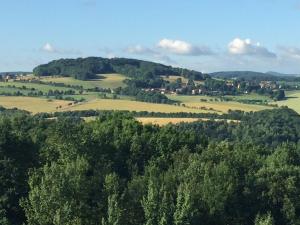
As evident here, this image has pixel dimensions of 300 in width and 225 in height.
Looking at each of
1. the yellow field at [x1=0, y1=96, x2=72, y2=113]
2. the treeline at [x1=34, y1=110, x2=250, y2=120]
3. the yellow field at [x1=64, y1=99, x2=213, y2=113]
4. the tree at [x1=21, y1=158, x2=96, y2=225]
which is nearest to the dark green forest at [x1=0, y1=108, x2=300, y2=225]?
the tree at [x1=21, y1=158, x2=96, y2=225]

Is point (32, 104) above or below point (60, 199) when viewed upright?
below

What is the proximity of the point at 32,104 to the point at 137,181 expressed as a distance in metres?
124

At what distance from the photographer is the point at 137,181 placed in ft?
194

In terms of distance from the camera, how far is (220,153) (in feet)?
237

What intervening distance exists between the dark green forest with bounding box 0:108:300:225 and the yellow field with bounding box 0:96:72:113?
86.8m

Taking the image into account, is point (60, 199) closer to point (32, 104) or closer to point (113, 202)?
point (113, 202)

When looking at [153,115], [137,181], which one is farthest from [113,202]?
[153,115]

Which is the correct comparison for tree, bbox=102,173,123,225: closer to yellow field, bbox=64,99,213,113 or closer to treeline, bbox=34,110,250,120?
treeline, bbox=34,110,250,120

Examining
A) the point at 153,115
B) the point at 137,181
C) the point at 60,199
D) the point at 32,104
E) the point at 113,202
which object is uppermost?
the point at 137,181

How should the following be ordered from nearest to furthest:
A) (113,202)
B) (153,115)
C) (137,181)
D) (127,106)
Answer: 1. (113,202)
2. (137,181)
3. (153,115)
4. (127,106)

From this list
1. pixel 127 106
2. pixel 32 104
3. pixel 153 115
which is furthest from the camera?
pixel 127 106

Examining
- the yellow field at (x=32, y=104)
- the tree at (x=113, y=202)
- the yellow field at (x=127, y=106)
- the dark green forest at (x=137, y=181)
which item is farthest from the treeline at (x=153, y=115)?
the tree at (x=113, y=202)

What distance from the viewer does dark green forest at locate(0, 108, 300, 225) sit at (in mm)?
52500

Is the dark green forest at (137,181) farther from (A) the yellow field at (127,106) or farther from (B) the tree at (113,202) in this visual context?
(A) the yellow field at (127,106)
